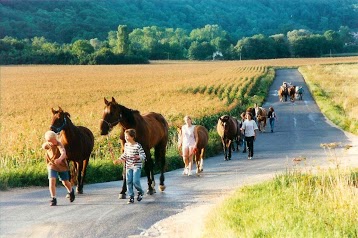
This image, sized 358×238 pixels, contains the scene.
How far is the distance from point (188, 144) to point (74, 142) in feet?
15.4

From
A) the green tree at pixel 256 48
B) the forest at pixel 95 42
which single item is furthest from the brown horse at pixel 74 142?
the green tree at pixel 256 48

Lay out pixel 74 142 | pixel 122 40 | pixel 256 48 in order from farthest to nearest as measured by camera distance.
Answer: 1. pixel 256 48
2. pixel 122 40
3. pixel 74 142

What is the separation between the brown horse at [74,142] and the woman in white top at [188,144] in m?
3.98

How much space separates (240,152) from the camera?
85.8ft

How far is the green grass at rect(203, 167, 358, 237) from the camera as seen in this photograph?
9289 mm

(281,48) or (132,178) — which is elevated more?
(281,48)

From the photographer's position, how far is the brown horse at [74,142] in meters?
14.5

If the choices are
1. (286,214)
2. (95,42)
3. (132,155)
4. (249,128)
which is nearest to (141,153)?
(132,155)

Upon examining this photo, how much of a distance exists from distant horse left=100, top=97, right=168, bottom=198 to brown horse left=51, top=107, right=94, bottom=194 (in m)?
0.96

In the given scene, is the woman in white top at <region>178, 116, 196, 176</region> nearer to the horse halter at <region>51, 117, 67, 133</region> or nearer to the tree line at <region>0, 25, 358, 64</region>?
the horse halter at <region>51, 117, 67, 133</region>

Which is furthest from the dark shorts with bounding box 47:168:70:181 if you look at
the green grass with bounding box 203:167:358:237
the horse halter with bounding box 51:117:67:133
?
the green grass with bounding box 203:167:358:237

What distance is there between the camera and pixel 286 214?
10.4 meters

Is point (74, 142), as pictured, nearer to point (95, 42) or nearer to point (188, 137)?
point (188, 137)

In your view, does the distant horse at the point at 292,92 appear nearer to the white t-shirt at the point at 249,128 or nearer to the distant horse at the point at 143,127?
the white t-shirt at the point at 249,128
